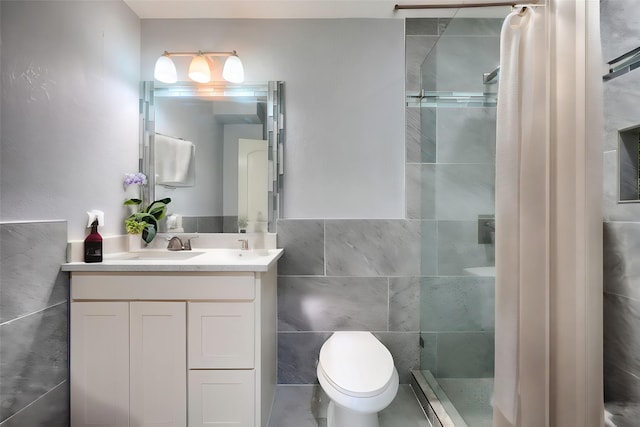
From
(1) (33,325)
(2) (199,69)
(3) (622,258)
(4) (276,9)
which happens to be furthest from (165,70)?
(3) (622,258)

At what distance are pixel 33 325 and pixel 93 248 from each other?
363 mm

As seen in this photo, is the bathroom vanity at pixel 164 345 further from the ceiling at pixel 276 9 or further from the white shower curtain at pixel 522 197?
the ceiling at pixel 276 9

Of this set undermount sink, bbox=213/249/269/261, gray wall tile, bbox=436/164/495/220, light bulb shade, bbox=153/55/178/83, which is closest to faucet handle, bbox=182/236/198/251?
undermount sink, bbox=213/249/269/261

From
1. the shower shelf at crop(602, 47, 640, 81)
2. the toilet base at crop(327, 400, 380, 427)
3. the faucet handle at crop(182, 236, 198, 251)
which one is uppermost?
the shower shelf at crop(602, 47, 640, 81)

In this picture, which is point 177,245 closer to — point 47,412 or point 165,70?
point 47,412

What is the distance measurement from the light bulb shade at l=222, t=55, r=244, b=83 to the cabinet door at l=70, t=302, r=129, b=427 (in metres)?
1.36

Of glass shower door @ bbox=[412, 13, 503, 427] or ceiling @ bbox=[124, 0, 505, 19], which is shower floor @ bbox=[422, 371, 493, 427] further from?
ceiling @ bbox=[124, 0, 505, 19]

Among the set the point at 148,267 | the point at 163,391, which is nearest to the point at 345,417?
the point at 163,391

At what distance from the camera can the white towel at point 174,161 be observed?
186 centimetres

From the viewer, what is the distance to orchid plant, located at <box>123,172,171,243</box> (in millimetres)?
1721

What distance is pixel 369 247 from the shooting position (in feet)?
6.14

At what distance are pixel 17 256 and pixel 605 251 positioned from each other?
7.23 ft

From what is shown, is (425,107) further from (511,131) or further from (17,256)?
(17,256)

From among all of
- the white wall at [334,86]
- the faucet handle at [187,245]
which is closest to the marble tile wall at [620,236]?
the white wall at [334,86]
